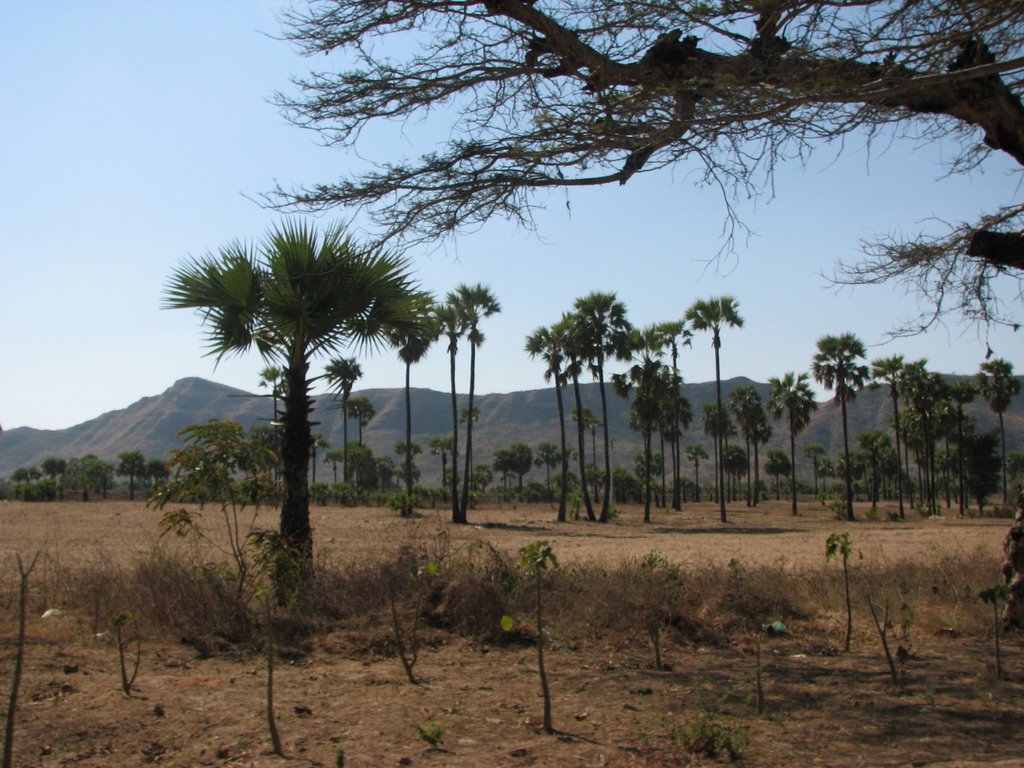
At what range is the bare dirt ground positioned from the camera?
4.31m

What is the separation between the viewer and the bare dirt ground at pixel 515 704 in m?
4.31

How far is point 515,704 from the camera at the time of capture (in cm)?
534

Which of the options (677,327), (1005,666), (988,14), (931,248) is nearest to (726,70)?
(988,14)

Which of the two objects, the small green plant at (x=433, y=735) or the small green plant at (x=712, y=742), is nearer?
the small green plant at (x=712, y=742)

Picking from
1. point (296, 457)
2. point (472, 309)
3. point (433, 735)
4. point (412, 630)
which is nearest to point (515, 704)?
point (433, 735)

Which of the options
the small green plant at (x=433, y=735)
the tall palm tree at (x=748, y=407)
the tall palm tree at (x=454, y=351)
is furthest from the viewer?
the tall palm tree at (x=748, y=407)

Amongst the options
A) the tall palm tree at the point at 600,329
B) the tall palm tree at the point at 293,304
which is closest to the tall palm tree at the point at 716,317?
the tall palm tree at the point at 600,329

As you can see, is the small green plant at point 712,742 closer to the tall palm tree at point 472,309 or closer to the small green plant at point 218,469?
the small green plant at point 218,469

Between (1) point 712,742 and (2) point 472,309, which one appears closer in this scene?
(1) point 712,742

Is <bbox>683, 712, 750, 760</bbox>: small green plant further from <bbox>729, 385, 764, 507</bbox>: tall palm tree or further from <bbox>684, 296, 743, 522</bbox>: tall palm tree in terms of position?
<bbox>729, 385, 764, 507</bbox>: tall palm tree

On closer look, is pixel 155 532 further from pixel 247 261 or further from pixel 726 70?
pixel 726 70

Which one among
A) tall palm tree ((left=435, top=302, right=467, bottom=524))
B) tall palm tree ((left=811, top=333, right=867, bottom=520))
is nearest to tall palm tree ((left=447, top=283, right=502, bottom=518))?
tall palm tree ((left=435, top=302, right=467, bottom=524))

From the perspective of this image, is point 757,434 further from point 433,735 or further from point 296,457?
point 433,735

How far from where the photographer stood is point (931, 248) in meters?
7.96
